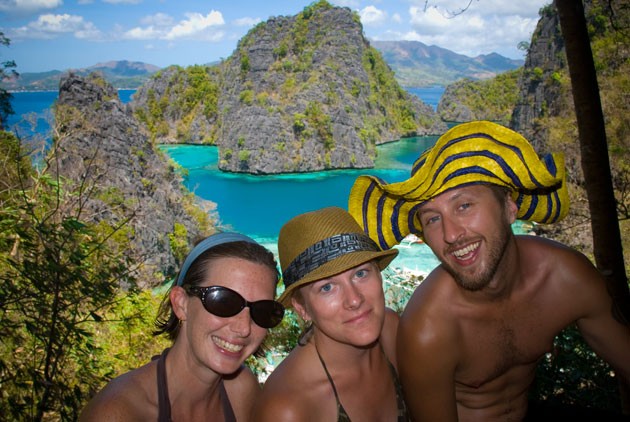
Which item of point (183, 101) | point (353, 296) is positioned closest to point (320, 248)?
point (353, 296)

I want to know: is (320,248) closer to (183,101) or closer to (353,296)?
(353,296)

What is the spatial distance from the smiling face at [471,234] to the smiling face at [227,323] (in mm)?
834

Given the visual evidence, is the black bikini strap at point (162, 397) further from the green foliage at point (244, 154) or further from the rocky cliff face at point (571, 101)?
the green foliage at point (244, 154)

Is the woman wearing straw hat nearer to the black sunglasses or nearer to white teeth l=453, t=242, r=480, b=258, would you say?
the black sunglasses

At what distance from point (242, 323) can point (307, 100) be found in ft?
213

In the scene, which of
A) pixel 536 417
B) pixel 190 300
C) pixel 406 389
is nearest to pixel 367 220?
pixel 406 389

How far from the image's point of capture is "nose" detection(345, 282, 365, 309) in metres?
1.77

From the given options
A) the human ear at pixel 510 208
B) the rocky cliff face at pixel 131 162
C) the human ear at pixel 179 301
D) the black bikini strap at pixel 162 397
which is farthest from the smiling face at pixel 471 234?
the rocky cliff face at pixel 131 162

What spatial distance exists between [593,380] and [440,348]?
2367mm

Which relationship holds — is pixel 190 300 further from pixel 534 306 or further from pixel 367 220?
pixel 534 306

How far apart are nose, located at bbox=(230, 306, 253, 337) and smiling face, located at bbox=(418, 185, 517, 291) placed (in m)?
0.92

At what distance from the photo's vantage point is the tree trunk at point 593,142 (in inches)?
98.8

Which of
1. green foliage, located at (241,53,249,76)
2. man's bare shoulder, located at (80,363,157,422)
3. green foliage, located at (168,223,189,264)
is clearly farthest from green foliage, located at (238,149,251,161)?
man's bare shoulder, located at (80,363,157,422)

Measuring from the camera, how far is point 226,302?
176 cm
